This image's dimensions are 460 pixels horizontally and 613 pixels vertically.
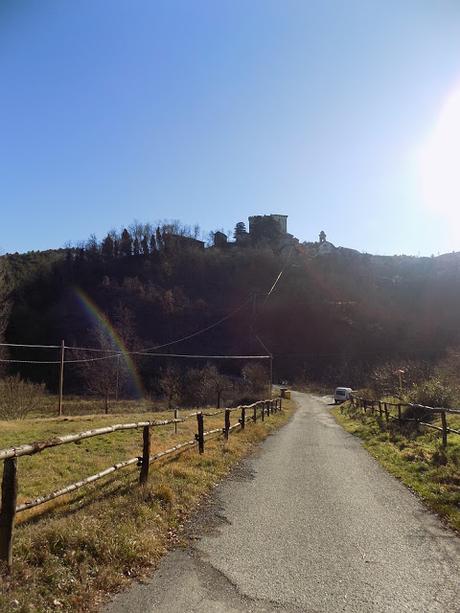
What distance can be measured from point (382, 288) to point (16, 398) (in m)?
95.2

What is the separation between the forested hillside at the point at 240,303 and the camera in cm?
9175

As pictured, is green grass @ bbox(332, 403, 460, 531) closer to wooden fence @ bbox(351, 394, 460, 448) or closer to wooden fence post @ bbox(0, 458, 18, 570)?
wooden fence @ bbox(351, 394, 460, 448)

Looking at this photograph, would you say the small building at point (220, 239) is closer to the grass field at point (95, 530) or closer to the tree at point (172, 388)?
the tree at point (172, 388)

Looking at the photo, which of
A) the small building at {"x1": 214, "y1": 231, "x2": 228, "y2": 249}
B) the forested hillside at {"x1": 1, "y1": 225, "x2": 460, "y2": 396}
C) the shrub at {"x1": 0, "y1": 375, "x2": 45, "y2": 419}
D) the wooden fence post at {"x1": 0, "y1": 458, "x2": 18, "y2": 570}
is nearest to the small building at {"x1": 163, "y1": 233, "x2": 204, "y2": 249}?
the forested hillside at {"x1": 1, "y1": 225, "x2": 460, "y2": 396}

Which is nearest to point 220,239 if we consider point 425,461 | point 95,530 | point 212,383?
point 212,383

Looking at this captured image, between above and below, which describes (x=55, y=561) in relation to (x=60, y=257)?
below

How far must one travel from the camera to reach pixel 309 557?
5211 mm

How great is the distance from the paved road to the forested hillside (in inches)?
2801

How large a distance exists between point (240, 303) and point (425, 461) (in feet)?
324

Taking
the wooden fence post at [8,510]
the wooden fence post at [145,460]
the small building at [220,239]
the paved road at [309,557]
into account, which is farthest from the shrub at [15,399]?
the small building at [220,239]

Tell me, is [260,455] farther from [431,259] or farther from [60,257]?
[431,259]

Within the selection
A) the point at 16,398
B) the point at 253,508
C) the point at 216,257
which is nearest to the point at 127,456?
the point at 253,508

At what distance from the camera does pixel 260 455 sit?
12.8 metres

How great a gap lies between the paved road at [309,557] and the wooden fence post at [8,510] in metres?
0.99
